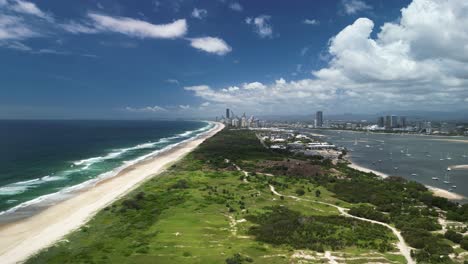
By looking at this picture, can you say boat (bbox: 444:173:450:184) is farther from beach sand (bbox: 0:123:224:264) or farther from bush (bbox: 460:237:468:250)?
beach sand (bbox: 0:123:224:264)

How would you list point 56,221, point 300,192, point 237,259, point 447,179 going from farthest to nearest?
point 447,179 < point 300,192 < point 56,221 < point 237,259

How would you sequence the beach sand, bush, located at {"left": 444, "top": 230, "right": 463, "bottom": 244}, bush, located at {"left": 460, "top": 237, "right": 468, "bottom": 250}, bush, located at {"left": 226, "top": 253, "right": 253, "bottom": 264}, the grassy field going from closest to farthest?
bush, located at {"left": 226, "top": 253, "right": 253, "bottom": 264} < the grassy field < bush, located at {"left": 460, "top": 237, "right": 468, "bottom": 250} < the beach sand < bush, located at {"left": 444, "top": 230, "right": 463, "bottom": 244}

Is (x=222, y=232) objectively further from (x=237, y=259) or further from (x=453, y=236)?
(x=453, y=236)

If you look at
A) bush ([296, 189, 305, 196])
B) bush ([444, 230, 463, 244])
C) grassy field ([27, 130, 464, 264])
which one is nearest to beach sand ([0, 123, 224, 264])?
grassy field ([27, 130, 464, 264])

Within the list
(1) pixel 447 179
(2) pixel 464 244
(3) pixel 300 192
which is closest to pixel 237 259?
(2) pixel 464 244

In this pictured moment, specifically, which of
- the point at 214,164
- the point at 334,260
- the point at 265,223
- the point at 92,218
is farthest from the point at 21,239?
the point at 214,164
